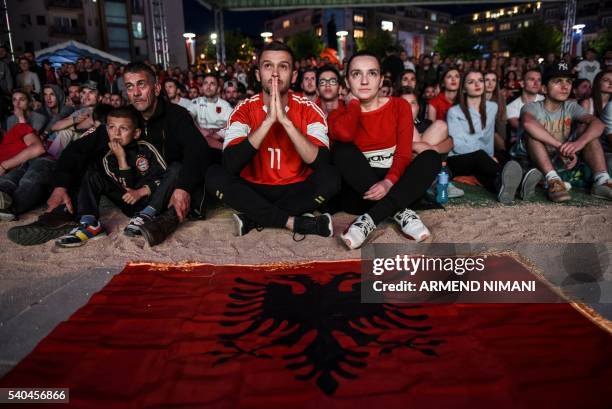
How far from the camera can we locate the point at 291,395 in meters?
1.32

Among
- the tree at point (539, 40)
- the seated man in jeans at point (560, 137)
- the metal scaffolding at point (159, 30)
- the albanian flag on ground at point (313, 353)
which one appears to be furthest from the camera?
the tree at point (539, 40)

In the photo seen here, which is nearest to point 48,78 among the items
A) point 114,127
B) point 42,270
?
point 114,127

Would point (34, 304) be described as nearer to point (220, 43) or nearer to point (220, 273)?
point (220, 273)

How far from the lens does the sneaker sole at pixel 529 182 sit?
3.66 meters

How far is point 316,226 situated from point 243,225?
0.55 m

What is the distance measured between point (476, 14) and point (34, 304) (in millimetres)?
100763

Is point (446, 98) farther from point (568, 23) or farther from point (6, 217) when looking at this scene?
point (568, 23)

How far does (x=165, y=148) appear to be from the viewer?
3.39 m

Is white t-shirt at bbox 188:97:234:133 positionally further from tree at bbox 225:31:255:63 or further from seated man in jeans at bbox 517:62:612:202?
tree at bbox 225:31:255:63

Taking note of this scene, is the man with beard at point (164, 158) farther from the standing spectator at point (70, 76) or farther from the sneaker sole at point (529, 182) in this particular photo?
the standing spectator at point (70, 76)

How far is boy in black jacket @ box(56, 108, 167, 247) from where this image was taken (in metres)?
3.11

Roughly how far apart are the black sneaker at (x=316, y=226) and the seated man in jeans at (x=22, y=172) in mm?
2548

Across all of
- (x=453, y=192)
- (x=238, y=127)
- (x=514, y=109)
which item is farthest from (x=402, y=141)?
(x=514, y=109)

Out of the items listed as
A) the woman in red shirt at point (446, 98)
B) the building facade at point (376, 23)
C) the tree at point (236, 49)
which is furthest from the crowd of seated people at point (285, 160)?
the building facade at point (376, 23)
